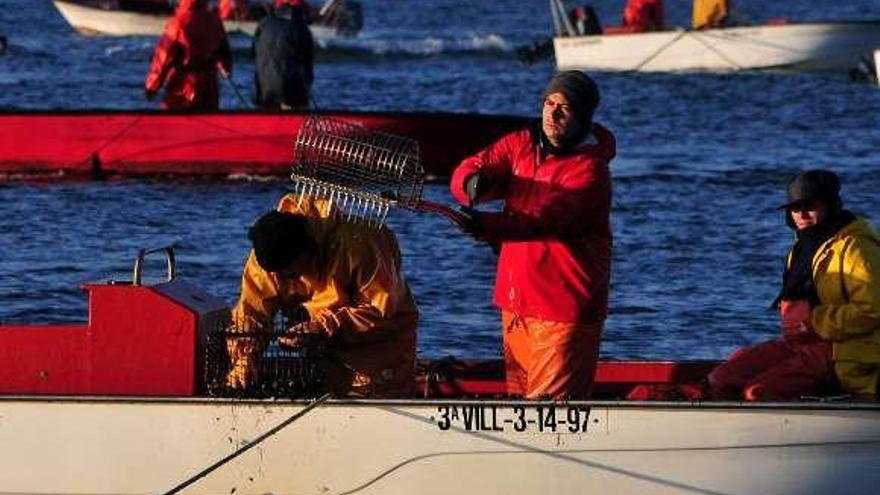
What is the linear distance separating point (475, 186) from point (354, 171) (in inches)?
21.7

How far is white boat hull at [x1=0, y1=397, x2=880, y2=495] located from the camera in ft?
32.4

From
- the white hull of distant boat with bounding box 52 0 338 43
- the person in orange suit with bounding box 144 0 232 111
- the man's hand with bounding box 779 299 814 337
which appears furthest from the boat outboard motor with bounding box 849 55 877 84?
the man's hand with bounding box 779 299 814 337

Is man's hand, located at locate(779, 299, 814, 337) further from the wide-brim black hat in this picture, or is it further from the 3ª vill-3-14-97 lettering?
the 3ª vill-3-14-97 lettering

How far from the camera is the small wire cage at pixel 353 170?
400 inches

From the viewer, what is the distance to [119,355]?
10.1 m

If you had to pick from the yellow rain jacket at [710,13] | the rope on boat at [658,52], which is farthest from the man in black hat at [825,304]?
→ the rope on boat at [658,52]

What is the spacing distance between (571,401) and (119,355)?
1652 millimetres

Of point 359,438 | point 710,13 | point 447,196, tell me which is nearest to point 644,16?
point 710,13

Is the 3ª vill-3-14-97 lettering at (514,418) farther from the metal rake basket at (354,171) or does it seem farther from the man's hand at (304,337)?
the metal rake basket at (354,171)

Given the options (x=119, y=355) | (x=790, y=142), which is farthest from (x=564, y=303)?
(x=790, y=142)

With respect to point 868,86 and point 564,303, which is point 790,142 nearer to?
point 868,86

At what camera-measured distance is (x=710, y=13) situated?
122ft

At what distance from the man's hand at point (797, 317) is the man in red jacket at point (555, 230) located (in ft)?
2.49

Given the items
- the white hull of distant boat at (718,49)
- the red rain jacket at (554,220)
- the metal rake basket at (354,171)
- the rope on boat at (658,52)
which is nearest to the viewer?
the red rain jacket at (554,220)
